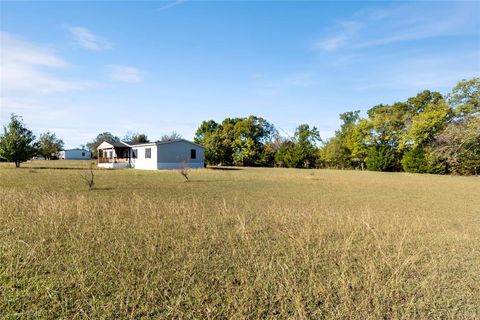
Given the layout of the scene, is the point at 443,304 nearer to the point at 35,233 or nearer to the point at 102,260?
the point at 102,260

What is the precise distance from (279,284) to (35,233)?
4785 mm

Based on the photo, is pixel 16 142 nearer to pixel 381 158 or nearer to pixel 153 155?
pixel 153 155

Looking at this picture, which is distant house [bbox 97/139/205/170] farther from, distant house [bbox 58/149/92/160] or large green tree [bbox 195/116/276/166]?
distant house [bbox 58/149/92/160]

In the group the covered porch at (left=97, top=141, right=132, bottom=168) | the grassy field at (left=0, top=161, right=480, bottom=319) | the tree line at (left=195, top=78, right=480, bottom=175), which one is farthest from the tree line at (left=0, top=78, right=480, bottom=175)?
the grassy field at (left=0, top=161, right=480, bottom=319)

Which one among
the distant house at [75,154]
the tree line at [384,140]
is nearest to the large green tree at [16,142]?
the tree line at [384,140]

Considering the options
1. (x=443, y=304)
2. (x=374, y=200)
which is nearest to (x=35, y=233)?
(x=443, y=304)

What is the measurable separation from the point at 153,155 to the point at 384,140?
98.4ft

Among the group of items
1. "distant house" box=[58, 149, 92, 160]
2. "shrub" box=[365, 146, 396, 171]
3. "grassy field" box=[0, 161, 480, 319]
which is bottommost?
"grassy field" box=[0, 161, 480, 319]

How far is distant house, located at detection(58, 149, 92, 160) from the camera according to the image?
7675cm

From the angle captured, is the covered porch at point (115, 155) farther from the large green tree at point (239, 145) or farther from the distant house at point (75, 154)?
the distant house at point (75, 154)

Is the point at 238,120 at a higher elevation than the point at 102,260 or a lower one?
higher

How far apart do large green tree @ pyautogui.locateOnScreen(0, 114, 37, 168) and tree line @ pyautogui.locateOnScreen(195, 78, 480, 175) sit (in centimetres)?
2289

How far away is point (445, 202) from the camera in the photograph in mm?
10648

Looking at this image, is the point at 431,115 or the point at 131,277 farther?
the point at 431,115
